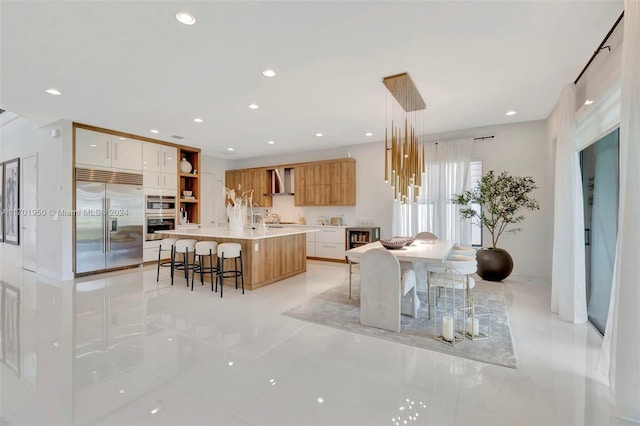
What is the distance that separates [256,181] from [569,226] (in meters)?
7.13

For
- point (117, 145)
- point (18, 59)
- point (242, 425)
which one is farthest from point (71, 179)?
point (242, 425)

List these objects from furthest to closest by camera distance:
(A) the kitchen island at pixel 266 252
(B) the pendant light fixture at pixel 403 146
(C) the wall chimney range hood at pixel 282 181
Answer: (C) the wall chimney range hood at pixel 282 181 → (A) the kitchen island at pixel 266 252 → (B) the pendant light fixture at pixel 403 146

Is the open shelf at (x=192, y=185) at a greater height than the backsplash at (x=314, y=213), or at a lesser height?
greater

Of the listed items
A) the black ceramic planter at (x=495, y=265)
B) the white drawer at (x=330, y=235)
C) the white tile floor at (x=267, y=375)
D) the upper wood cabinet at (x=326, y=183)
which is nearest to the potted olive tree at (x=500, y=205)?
the black ceramic planter at (x=495, y=265)

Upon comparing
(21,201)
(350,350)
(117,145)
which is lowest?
(350,350)

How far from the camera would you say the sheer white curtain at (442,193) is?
5.86m

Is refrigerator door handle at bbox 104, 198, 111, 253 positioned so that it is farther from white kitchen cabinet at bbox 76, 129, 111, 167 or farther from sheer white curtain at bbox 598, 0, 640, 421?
sheer white curtain at bbox 598, 0, 640, 421

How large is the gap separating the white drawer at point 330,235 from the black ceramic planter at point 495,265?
9.90 ft

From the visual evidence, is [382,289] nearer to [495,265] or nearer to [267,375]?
[267,375]

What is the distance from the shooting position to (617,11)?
2.37 m

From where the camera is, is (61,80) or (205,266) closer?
(61,80)

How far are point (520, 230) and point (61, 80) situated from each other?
7.47 meters

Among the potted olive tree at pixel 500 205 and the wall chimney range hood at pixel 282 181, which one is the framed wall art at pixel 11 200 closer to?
the wall chimney range hood at pixel 282 181

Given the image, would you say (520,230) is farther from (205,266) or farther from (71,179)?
(71,179)
